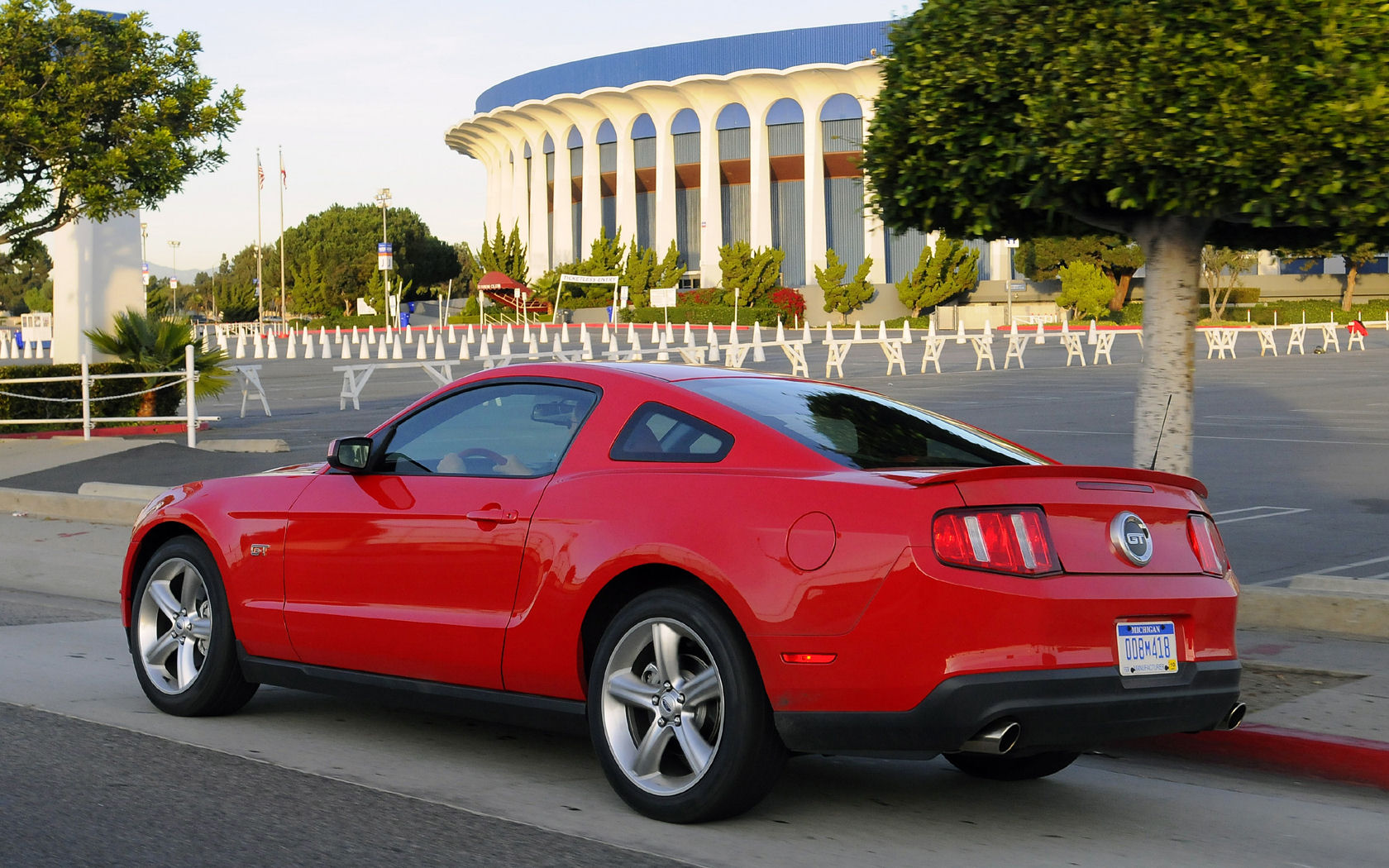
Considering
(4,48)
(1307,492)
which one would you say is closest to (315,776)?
(1307,492)

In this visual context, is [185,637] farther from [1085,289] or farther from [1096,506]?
[1085,289]

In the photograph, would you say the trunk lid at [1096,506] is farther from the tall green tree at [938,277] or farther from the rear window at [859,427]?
the tall green tree at [938,277]

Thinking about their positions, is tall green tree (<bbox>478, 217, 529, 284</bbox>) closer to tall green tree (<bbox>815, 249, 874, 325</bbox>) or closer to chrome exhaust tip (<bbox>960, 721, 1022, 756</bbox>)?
tall green tree (<bbox>815, 249, 874, 325</bbox>)

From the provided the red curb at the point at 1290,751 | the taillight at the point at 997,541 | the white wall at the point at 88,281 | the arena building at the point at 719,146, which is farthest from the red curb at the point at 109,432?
the arena building at the point at 719,146

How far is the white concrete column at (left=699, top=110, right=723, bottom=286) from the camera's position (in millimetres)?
95750

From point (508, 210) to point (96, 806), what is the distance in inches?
4516

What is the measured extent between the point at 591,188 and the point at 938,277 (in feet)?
87.7

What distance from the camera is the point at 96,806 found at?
16.7 ft

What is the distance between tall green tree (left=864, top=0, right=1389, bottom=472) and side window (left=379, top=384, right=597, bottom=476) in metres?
3.21

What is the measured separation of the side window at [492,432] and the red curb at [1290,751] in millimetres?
2786

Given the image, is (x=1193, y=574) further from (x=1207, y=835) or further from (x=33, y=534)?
(x=33, y=534)

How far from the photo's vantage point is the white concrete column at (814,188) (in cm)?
9194

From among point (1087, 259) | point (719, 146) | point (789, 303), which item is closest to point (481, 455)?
point (789, 303)

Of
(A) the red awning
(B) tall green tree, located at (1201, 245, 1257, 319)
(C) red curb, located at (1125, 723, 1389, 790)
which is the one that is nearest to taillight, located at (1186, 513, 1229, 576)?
(C) red curb, located at (1125, 723, 1389, 790)
